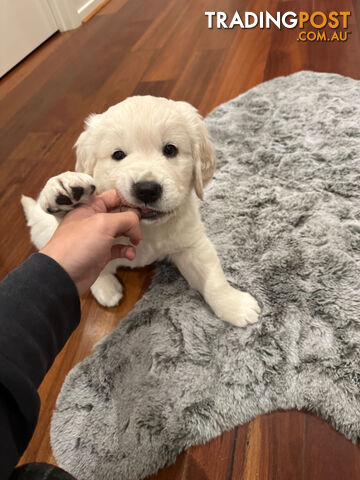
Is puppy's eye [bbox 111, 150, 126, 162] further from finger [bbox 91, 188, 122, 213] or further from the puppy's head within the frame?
finger [bbox 91, 188, 122, 213]

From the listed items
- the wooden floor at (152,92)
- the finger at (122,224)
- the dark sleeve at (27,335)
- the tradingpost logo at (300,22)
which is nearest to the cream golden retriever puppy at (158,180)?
the finger at (122,224)

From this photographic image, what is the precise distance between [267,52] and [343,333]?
253 centimetres

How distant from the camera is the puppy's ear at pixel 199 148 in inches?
44.4

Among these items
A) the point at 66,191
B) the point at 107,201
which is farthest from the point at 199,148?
the point at 66,191

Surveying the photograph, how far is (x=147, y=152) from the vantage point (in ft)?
3.42

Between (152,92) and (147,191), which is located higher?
(147,191)

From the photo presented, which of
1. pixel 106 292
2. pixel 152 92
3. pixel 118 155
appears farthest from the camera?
pixel 152 92

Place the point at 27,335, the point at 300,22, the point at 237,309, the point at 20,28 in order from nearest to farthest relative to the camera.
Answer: the point at 27,335 < the point at 237,309 < the point at 300,22 < the point at 20,28

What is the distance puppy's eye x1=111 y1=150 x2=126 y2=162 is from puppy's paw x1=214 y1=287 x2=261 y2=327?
57 centimetres

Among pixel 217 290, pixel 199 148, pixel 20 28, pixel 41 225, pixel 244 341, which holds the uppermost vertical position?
pixel 20 28

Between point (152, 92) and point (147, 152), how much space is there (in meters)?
1.86

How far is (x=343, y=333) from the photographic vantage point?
1122 mm

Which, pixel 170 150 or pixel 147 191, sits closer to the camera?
pixel 147 191

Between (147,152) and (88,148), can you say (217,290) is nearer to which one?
(147,152)
